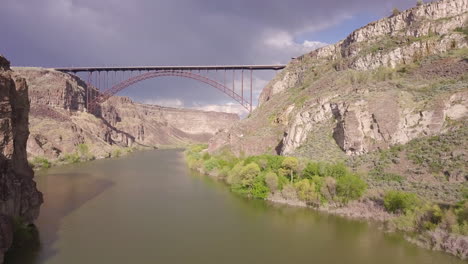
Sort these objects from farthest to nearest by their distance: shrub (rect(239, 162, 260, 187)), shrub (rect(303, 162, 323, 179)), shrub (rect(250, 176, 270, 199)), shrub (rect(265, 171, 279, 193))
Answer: shrub (rect(239, 162, 260, 187)) → shrub (rect(250, 176, 270, 199)) → shrub (rect(265, 171, 279, 193)) → shrub (rect(303, 162, 323, 179))

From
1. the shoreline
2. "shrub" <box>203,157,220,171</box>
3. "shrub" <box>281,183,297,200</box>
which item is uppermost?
"shrub" <box>203,157,220,171</box>

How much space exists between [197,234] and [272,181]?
8574mm

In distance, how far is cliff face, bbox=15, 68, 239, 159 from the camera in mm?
49969

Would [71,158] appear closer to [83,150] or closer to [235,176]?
[83,150]

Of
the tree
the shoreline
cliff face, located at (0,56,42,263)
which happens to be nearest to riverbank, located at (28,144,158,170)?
cliff face, located at (0,56,42,263)

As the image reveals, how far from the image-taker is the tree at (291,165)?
2200cm

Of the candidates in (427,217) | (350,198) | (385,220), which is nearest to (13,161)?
(350,198)

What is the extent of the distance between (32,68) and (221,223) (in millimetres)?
64715

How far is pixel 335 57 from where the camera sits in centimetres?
4041

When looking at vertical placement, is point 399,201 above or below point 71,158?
above

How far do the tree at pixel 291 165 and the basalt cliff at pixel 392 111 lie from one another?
258 cm

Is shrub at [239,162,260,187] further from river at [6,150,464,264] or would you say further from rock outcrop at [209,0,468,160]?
rock outcrop at [209,0,468,160]

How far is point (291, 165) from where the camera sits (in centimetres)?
2206

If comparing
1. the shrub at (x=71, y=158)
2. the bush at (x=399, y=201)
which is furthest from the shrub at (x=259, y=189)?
the shrub at (x=71, y=158)
